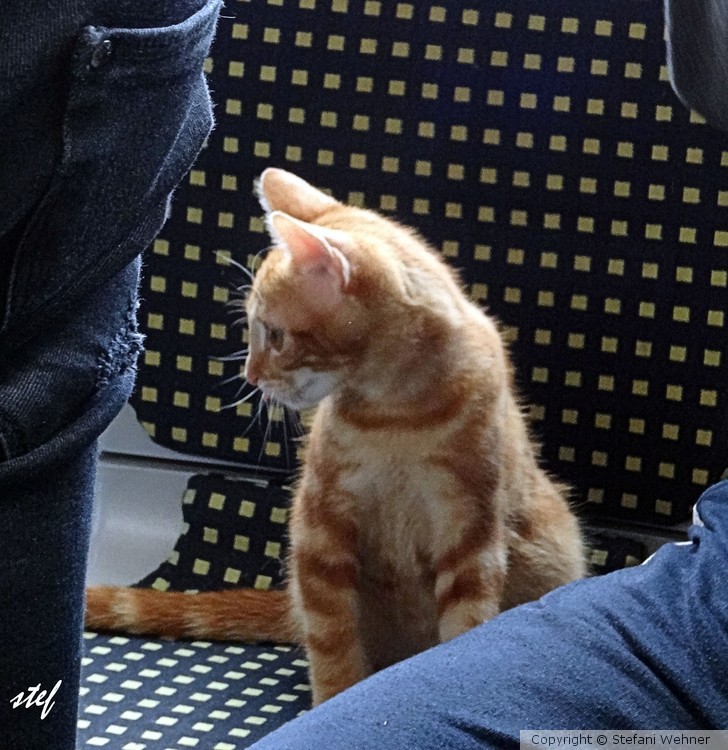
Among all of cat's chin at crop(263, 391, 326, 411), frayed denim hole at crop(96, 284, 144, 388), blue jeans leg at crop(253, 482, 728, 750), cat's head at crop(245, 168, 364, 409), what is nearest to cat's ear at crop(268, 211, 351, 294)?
cat's head at crop(245, 168, 364, 409)

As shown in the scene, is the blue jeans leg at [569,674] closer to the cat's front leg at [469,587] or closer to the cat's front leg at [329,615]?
the cat's front leg at [469,587]

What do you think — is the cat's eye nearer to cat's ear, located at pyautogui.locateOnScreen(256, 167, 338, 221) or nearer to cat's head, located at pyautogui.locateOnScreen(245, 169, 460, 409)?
cat's head, located at pyautogui.locateOnScreen(245, 169, 460, 409)

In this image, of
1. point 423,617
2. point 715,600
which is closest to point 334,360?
point 423,617

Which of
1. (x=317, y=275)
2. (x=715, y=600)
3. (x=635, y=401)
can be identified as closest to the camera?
(x=715, y=600)

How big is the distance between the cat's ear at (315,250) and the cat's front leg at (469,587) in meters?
0.29

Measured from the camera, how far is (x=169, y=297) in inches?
54.8

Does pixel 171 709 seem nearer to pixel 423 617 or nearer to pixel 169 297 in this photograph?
pixel 423 617

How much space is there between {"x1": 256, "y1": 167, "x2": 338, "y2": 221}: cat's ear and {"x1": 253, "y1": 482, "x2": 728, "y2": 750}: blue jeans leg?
467 millimetres

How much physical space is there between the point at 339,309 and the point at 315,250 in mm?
64

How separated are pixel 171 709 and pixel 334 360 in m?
0.36

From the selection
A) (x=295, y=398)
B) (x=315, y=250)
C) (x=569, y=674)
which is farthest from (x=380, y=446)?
(x=569, y=674)

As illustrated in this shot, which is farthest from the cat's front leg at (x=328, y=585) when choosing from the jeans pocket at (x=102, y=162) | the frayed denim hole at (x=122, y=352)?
the jeans pocket at (x=102, y=162)

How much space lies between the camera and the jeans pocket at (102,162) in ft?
2.32

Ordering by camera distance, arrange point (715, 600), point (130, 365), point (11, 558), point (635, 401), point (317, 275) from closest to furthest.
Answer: point (11, 558) < point (130, 365) < point (715, 600) < point (317, 275) < point (635, 401)
